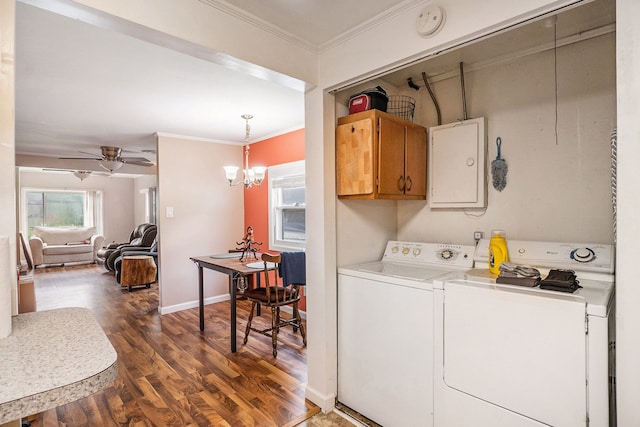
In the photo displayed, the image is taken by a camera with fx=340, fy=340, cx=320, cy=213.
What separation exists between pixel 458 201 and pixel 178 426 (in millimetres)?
2244

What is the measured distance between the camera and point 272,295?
10.3 ft

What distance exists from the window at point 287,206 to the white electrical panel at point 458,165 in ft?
6.43

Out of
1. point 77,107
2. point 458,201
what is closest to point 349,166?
point 458,201

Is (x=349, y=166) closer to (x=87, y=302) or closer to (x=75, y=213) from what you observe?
(x=87, y=302)

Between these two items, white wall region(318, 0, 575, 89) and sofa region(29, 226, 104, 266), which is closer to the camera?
white wall region(318, 0, 575, 89)

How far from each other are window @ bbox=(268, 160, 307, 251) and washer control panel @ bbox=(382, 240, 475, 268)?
1.81 metres

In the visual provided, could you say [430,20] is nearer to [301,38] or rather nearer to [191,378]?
[301,38]

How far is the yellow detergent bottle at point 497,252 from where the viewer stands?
76.6 inches

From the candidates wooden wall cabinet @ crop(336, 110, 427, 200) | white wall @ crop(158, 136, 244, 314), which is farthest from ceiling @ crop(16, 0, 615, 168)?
wooden wall cabinet @ crop(336, 110, 427, 200)

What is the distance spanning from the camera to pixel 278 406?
7.36ft

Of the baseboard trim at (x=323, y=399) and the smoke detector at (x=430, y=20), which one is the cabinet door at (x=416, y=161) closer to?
the smoke detector at (x=430, y=20)

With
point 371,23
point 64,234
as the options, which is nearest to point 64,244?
point 64,234

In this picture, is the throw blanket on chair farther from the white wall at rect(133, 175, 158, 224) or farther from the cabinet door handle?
the white wall at rect(133, 175, 158, 224)

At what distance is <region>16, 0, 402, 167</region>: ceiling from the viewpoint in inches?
71.1
